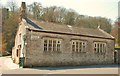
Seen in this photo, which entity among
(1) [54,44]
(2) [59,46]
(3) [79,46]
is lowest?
(3) [79,46]

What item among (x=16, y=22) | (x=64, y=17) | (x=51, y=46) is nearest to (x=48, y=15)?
(x=64, y=17)

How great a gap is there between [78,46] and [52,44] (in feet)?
15.6

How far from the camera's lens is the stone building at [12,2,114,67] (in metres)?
27.1

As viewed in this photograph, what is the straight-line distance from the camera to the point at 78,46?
31.9 metres

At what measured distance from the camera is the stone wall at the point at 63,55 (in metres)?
26.9

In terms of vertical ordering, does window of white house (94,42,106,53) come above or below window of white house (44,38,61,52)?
below

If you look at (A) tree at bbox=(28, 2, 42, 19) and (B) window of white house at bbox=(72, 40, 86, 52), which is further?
(A) tree at bbox=(28, 2, 42, 19)

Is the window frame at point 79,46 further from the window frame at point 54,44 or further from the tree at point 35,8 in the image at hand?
the tree at point 35,8

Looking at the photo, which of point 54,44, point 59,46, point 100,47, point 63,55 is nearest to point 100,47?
point 100,47

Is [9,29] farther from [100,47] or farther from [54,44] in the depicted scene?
[100,47]

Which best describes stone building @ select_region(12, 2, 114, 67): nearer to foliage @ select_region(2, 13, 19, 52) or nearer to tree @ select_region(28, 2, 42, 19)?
foliage @ select_region(2, 13, 19, 52)

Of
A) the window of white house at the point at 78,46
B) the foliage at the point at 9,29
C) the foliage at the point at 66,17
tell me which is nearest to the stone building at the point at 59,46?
the window of white house at the point at 78,46

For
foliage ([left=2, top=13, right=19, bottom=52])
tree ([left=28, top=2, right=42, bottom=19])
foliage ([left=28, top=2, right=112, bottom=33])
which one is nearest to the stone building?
foliage ([left=2, top=13, right=19, bottom=52])

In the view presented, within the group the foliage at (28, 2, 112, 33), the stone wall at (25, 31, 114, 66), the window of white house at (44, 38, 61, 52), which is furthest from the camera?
the foliage at (28, 2, 112, 33)
